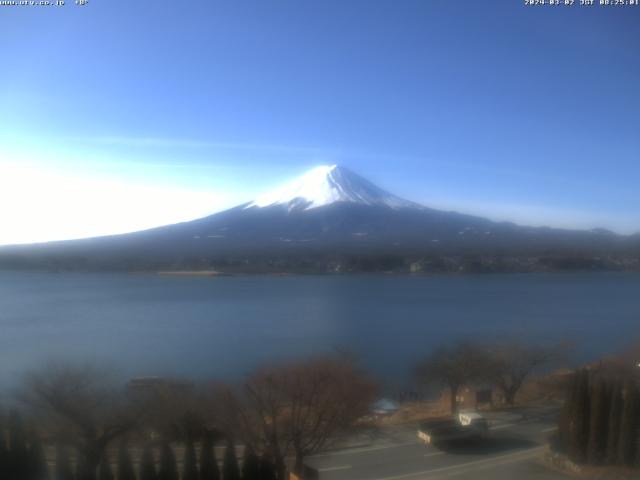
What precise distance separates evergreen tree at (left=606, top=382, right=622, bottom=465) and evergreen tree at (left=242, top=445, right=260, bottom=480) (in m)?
1.92

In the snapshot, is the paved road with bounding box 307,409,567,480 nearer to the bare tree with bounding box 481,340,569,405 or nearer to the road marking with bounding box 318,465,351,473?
the road marking with bounding box 318,465,351,473

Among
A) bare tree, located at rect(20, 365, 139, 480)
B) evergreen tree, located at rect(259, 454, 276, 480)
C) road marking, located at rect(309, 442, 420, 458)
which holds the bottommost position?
road marking, located at rect(309, 442, 420, 458)

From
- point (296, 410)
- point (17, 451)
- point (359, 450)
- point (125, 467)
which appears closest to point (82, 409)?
point (17, 451)

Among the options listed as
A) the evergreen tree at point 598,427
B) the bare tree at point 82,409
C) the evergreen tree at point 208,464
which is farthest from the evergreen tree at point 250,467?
the evergreen tree at point 598,427

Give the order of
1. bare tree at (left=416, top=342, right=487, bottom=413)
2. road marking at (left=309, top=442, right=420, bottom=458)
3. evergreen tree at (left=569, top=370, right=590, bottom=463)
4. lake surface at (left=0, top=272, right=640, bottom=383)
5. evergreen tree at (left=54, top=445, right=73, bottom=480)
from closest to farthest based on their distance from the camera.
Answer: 1. evergreen tree at (left=54, top=445, right=73, bottom=480)
2. road marking at (left=309, top=442, right=420, bottom=458)
3. evergreen tree at (left=569, top=370, right=590, bottom=463)
4. bare tree at (left=416, top=342, right=487, bottom=413)
5. lake surface at (left=0, top=272, right=640, bottom=383)

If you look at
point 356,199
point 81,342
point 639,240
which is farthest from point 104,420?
point 356,199

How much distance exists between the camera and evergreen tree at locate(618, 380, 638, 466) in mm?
3057

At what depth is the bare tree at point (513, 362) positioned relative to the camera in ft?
13.1

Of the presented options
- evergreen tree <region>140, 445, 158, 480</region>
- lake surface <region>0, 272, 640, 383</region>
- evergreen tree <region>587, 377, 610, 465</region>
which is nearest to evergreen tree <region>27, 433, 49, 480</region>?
evergreen tree <region>140, 445, 158, 480</region>

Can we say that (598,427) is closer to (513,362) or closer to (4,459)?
(513,362)

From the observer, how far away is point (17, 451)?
7.79ft

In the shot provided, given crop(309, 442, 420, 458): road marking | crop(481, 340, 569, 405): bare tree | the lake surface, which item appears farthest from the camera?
the lake surface

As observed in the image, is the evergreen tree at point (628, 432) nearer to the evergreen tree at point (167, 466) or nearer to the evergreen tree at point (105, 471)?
the evergreen tree at point (167, 466)

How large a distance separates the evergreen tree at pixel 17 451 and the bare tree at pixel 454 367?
2.53 metres
